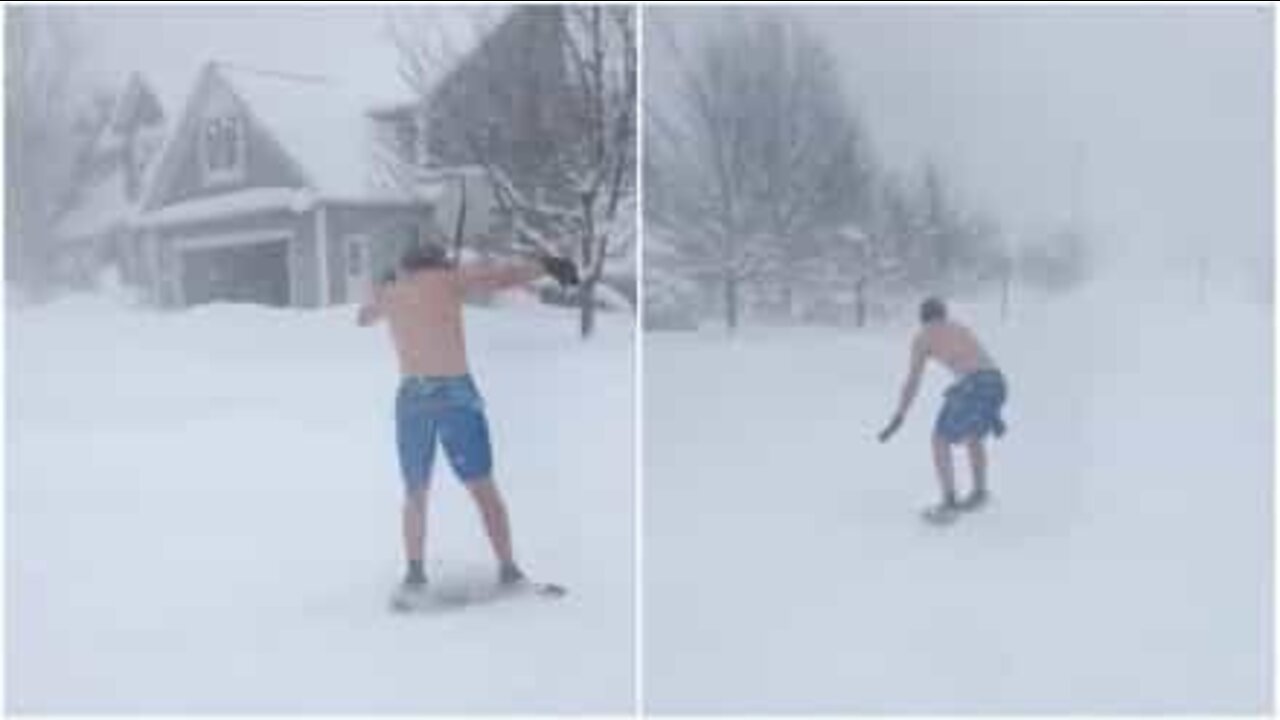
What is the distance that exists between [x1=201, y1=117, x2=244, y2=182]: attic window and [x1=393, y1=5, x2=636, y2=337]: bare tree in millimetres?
302

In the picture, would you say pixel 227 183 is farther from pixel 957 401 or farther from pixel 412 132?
pixel 957 401

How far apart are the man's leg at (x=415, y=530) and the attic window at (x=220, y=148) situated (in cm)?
60

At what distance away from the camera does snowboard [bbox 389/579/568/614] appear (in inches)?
87.3

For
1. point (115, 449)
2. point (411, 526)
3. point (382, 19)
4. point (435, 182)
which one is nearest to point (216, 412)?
point (115, 449)

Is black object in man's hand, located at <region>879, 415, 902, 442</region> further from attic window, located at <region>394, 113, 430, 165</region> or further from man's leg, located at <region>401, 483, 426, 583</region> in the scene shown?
attic window, located at <region>394, 113, 430, 165</region>

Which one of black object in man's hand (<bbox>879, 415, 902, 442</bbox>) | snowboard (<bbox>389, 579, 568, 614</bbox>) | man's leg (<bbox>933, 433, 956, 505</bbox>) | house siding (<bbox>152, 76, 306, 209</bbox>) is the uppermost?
house siding (<bbox>152, 76, 306, 209</bbox>)

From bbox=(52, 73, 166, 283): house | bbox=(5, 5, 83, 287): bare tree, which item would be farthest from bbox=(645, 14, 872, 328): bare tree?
bbox=(5, 5, 83, 287): bare tree

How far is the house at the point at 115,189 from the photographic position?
88.3 inches

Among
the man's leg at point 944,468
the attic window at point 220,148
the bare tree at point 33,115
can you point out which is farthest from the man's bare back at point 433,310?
the man's leg at point 944,468

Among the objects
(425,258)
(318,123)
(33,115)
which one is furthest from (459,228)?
(33,115)

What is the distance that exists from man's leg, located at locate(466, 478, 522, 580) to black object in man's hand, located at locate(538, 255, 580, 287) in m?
0.34

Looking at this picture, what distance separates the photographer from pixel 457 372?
223cm

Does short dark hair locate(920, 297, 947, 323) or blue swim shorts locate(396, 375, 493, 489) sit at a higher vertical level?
short dark hair locate(920, 297, 947, 323)

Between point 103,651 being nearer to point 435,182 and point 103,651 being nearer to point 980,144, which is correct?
point 435,182
